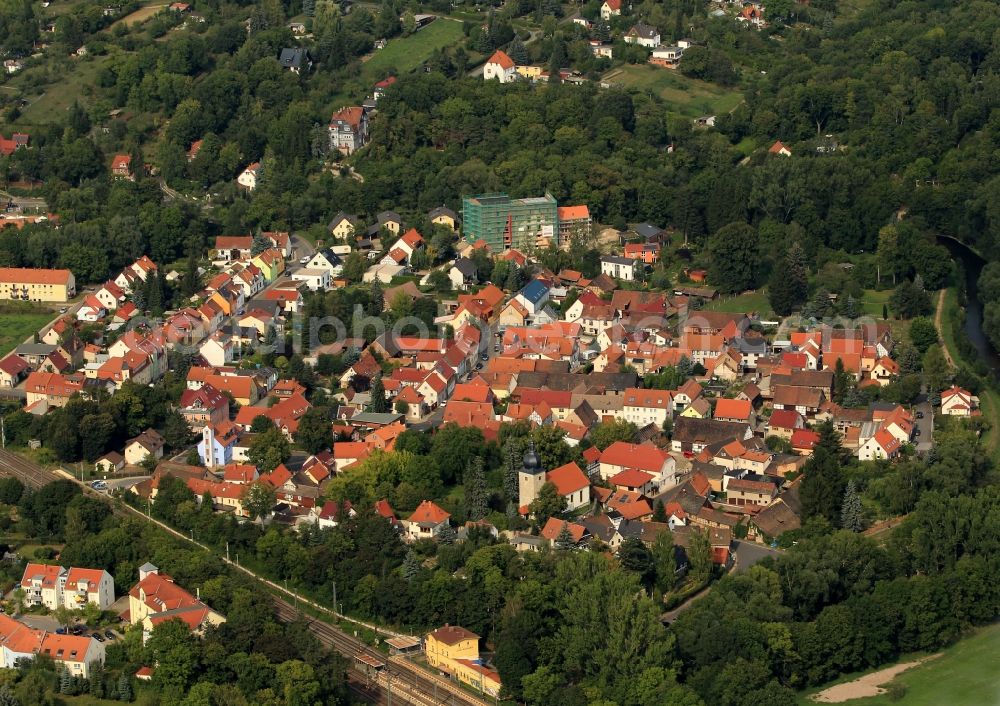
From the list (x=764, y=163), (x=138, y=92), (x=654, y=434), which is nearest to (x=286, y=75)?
(x=138, y=92)

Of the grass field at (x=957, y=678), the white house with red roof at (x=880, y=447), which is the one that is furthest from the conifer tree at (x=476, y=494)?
the white house with red roof at (x=880, y=447)

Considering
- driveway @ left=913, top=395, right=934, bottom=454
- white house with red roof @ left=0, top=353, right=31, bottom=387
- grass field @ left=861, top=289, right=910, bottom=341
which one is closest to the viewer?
driveway @ left=913, top=395, right=934, bottom=454

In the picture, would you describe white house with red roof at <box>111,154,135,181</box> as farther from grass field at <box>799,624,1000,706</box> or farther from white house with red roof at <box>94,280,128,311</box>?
grass field at <box>799,624,1000,706</box>

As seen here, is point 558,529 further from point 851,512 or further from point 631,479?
point 851,512

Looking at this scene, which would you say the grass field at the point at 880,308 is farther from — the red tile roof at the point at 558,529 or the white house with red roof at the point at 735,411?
the red tile roof at the point at 558,529

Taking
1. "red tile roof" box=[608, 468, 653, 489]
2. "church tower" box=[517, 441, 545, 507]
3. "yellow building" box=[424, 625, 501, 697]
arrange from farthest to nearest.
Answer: "red tile roof" box=[608, 468, 653, 489], "church tower" box=[517, 441, 545, 507], "yellow building" box=[424, 625, 501, 697]

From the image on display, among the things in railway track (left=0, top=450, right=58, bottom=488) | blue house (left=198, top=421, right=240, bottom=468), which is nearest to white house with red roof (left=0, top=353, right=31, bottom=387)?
railway track (left=0, top=450, right=58, bottom=488)
